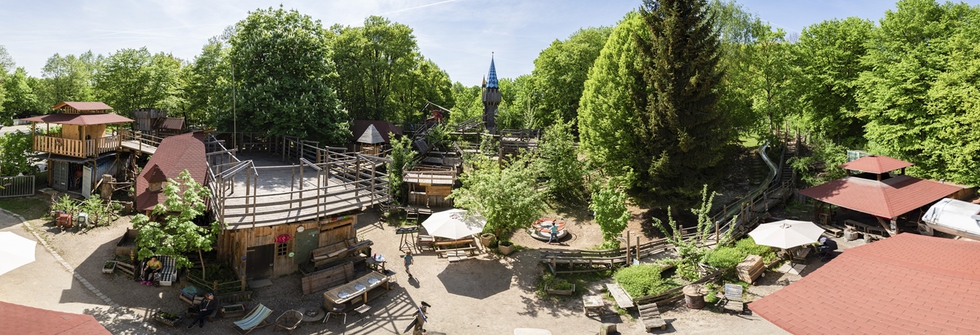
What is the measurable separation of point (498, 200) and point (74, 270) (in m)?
16.8

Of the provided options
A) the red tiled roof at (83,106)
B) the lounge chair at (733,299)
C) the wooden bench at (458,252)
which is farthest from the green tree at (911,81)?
the red tiled roof at (83,106)

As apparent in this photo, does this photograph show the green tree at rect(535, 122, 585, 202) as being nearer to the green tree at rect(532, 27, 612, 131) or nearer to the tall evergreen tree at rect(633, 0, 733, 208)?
the tall evergreen tree at rect(633, 0, 733, 208)

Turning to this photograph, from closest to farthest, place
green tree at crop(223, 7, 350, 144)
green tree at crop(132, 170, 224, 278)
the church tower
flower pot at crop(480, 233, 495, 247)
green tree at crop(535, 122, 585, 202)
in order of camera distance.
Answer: green tree at crop(132, 170, 224, 278) < flower pot at crop(480, 233, 495, 247) < green tree at crop(223, 7, 350, 144) < green tree at crop(535, 122, 585, 202) < the church tower

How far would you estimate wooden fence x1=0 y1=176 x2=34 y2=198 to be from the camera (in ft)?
85.6

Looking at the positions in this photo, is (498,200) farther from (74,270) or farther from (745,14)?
(745,14)

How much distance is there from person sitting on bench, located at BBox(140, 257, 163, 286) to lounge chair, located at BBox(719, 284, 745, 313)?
20613 mm

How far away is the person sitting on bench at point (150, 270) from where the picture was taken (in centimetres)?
1755

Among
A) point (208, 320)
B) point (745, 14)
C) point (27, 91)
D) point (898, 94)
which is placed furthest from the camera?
point (27, 91)

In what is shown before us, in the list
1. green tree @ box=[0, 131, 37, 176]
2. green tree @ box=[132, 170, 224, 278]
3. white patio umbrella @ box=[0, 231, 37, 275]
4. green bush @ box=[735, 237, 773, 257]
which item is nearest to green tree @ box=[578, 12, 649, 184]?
green bush @ box=[735, 237, 773, 257]

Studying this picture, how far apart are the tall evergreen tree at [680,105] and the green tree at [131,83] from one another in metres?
36.3

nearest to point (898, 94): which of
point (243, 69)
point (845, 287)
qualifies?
point (845, 287)

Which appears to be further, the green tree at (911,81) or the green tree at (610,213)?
the green tree at (911,81)

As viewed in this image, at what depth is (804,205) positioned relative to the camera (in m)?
27.6

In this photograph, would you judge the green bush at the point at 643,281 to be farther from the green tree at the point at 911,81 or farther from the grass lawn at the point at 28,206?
the grass lawn at the point at 28,206
